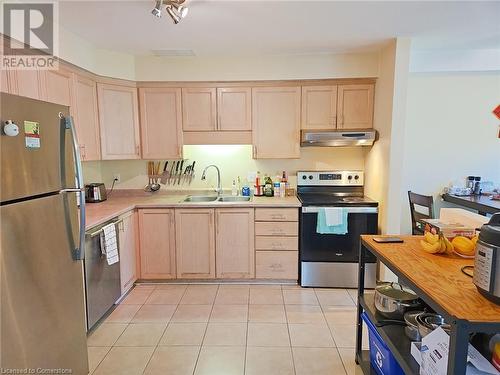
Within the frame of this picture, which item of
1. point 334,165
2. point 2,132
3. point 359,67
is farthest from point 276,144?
point 2,132

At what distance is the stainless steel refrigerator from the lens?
133cm

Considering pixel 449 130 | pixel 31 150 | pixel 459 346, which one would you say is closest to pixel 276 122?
pixel 449 130

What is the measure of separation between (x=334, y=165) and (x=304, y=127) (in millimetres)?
648

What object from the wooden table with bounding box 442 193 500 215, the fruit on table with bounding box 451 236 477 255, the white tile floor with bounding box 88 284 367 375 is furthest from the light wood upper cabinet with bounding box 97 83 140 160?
→ the wooden table with bounding box 442 193 500 215

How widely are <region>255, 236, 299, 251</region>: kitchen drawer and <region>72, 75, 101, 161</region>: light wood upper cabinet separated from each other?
1.90 metres

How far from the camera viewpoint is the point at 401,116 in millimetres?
2871

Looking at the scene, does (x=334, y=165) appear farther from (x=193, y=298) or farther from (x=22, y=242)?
(x=22, y=242)

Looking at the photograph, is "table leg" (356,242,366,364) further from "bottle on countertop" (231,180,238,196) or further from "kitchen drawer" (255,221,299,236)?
"bottle on countertop" (231,180,238,196)

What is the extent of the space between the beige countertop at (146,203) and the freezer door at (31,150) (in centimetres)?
88

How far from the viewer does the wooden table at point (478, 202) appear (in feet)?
9.61

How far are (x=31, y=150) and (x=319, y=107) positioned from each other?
2735 millimetres

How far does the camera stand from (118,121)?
3318 mm

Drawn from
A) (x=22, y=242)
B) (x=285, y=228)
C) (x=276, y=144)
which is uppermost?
(x=276, y=144)

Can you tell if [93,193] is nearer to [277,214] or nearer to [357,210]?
[277,214]
